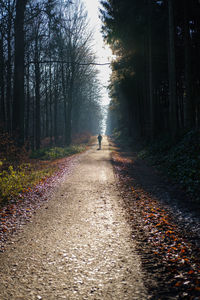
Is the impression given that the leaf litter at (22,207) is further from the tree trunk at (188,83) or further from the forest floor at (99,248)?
the tree trunk at (188,83)

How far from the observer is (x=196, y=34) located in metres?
18.5

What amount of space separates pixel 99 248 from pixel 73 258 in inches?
22.5

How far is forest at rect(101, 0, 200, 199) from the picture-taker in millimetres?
14766

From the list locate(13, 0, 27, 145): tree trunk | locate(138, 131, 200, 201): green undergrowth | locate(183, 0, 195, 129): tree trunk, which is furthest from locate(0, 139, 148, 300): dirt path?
locate(183, 0, 195, 129): tree trunk

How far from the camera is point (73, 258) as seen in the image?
3869mm

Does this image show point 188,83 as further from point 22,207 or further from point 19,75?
point 22,207

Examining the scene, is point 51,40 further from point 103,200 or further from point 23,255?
point 23,255

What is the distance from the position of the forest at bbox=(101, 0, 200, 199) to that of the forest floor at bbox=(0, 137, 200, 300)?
472 cm

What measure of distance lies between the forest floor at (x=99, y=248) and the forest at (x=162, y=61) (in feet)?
15.5

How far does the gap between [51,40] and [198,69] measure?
14.4 meters

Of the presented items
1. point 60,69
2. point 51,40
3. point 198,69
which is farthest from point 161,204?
point 60,69

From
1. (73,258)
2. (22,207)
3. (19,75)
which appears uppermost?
(19,75)

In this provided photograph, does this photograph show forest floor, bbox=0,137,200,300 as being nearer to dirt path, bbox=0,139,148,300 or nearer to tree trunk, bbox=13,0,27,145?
dirt path, bbox=0,139,148,300

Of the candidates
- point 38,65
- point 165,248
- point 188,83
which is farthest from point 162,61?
point 165,248
